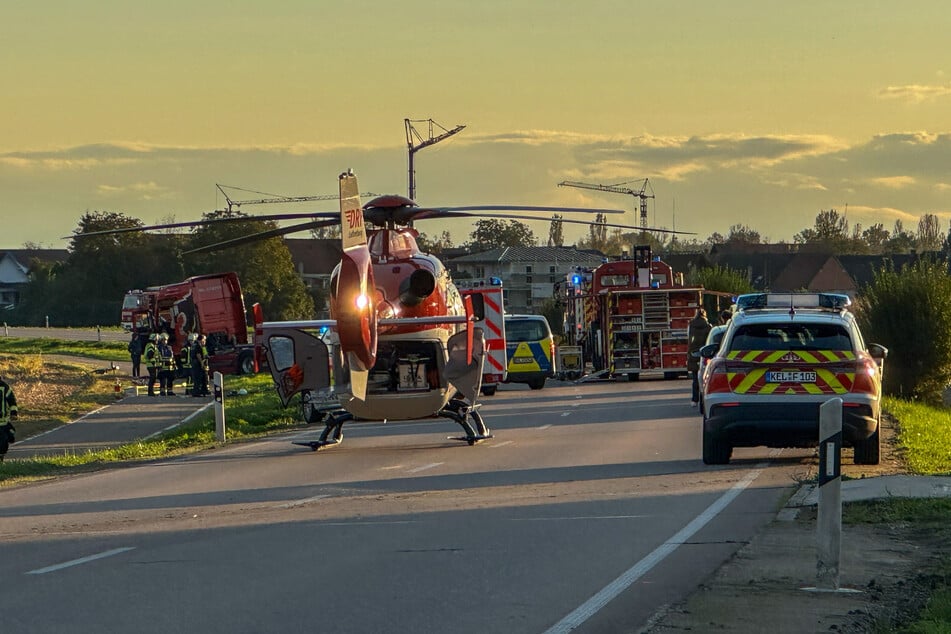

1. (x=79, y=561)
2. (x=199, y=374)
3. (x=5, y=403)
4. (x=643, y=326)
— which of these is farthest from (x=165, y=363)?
(x=79, y=561)

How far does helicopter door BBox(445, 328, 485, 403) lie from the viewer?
68.7 ft

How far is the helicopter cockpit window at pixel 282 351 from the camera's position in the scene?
21375 millimetres

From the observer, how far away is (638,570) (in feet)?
34.5

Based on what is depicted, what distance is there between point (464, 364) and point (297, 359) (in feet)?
7.72

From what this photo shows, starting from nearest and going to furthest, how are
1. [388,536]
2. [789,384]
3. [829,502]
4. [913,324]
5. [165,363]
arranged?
[829,502]
[388,536]
[789,384]
[913,324]
[165,363]

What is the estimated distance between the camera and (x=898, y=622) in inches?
340

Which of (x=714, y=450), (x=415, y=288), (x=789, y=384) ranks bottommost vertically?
(x=714, y=450)

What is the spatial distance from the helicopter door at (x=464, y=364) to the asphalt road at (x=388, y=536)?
2.97 ft

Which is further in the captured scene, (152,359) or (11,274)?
(11,274)

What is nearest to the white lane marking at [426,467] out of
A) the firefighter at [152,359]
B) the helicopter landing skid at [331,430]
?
the helicopter landing skid at [331,430]

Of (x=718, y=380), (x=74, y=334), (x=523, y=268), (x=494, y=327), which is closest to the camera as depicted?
(x=718, y=380)

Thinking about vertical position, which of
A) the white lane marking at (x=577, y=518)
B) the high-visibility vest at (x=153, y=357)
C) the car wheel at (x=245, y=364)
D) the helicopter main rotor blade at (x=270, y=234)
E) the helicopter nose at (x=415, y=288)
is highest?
the helicopter main rotor blade at (x=270, y=234)

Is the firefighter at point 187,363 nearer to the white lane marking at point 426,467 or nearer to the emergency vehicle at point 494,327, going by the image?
the emergency vehicle at point 494,327

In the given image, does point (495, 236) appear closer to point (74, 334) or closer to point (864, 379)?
point (74, 334)
